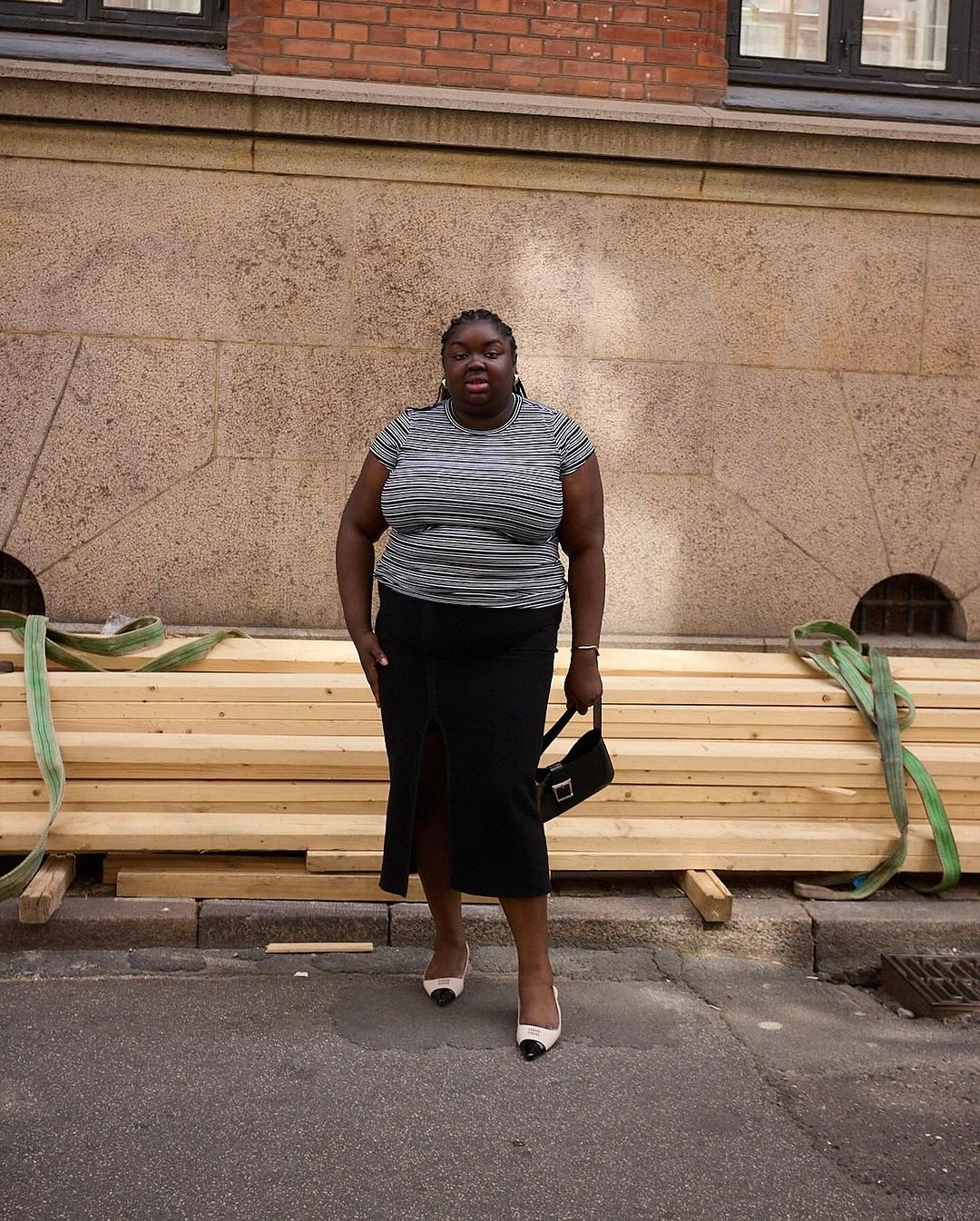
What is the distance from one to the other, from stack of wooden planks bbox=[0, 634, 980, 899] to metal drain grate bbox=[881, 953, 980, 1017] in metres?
0.40

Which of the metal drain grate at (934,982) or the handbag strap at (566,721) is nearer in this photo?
the handbag strap at (566,721)

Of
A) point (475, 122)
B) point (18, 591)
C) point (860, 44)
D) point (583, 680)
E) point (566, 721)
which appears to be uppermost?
point (860, 44)

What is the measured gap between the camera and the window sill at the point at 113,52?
20.3 ft

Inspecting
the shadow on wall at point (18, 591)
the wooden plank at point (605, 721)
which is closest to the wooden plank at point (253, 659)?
the wooden plank at point (605, 721)

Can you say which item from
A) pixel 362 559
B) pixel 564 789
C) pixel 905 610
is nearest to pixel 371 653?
pixel 362 559

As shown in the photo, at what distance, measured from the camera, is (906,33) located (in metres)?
6.99

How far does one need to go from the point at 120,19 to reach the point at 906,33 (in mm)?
3983

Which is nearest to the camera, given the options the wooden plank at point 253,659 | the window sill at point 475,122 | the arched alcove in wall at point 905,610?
the wooden plank at point 253,659

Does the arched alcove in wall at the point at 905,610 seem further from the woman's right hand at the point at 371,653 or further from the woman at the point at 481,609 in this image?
the woman's right hand at the point at 371,653

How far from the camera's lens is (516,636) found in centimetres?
380

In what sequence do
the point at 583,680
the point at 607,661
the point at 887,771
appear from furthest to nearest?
the point at 607,661 → the point at 887,771 → the point at 583,680

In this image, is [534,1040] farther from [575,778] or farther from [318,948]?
[318,948]

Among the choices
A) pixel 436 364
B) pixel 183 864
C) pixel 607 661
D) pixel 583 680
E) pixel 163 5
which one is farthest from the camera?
pixel 163 5

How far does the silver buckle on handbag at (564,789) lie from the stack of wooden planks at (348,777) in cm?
83
